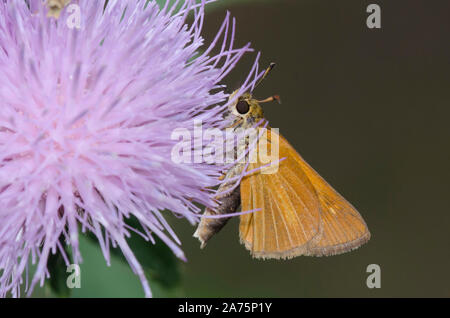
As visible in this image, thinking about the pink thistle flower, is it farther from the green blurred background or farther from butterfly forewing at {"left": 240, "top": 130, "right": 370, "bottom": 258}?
the green blurred background

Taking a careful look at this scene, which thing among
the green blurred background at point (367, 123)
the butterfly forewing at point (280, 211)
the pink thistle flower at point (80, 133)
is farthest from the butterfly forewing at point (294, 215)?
the green blurred background at point (367, 123)

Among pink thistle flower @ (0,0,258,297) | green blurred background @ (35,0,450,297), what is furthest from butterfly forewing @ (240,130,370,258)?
green blurred background @ (35,0,450,297)

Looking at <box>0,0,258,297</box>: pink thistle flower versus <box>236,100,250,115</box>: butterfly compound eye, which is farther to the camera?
<box>236,100,250,115</box>: butterfly compound eye

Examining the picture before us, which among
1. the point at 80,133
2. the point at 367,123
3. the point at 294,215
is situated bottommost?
the point at 294,215

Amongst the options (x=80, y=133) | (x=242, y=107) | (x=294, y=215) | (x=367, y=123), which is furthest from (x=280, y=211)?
(x=367, y=123)

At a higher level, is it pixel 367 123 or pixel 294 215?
pixel 367 123

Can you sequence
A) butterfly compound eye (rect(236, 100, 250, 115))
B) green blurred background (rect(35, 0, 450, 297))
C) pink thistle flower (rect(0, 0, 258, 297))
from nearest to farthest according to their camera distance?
pink thistle flower (rect(0, 0, 258, 297)) → butterfly compound eye (rect(236, 100, 250, 115)) → green blurred background (rect(35, 0, 450, 297))

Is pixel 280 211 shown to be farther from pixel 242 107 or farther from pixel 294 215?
pixel 242 107

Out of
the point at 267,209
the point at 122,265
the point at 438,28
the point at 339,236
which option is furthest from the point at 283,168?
the point at 438,28
